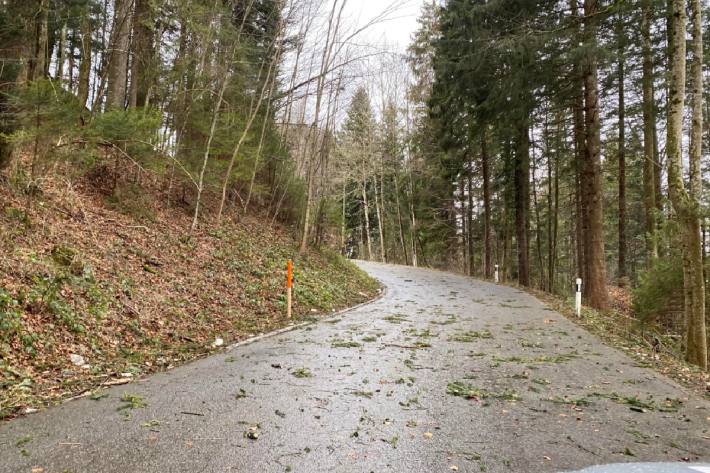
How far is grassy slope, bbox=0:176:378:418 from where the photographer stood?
16.7 feet

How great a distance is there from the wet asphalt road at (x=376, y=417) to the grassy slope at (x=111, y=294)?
2.46ft

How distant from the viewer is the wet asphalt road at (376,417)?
3242mm

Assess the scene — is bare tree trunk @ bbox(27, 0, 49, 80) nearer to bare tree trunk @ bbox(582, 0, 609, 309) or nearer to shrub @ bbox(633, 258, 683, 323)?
bare tree trunk @ bbox(582, 0, 609, 309)

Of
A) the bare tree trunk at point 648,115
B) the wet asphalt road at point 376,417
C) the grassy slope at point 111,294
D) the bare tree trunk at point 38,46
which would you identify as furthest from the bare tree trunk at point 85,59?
the bare tree trunk at point 648,115

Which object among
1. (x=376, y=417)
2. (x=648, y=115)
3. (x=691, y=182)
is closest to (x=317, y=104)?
(x=648, y=115)

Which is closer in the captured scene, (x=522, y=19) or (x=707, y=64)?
(x=707, y=64)

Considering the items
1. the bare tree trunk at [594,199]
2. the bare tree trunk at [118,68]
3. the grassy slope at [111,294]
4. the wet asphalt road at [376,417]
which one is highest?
the bare tree trunk at [118,68]

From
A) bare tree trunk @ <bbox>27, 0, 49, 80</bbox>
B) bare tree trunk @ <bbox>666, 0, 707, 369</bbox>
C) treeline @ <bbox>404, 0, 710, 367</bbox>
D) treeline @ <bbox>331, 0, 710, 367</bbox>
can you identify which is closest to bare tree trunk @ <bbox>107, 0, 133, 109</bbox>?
bare tree trunk @ <bbox>27, 0, 49, 80</bbox>

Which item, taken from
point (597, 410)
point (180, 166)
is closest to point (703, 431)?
point (597, 410)

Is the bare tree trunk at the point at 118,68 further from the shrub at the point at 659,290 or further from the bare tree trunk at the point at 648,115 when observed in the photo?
the shrub at the point at 659,290

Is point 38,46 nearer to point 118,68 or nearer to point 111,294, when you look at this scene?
point 118,68

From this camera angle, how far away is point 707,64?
11492mm

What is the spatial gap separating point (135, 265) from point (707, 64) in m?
14.7

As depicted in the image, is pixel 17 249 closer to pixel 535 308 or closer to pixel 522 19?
pixel 535 308
